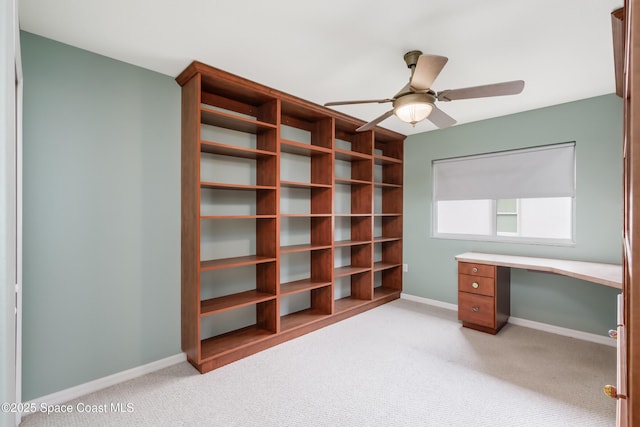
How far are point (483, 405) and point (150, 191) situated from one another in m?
2.91

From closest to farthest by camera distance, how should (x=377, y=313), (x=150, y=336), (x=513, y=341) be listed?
(x=150, y=336) < (x=513, y=341) < (x=377, y=313)

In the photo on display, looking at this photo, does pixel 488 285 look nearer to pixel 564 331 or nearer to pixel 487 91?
pixel 564 331

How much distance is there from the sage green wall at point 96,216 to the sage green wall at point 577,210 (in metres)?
3.33

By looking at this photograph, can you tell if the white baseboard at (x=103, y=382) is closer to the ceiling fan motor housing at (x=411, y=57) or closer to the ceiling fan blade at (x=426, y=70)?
the ceiling fan blade at (x=426, y=70)

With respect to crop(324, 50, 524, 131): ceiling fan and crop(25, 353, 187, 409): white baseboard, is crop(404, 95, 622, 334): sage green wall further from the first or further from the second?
crop(25, 353, 187, 409): white baseboard

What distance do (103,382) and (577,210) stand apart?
178 inches

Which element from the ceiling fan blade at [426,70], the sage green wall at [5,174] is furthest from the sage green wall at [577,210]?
the sage green wall at [5,174]

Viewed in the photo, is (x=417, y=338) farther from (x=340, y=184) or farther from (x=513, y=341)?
(x=340, y=184)

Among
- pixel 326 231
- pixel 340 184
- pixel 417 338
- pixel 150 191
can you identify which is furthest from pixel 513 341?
pixel 150 191

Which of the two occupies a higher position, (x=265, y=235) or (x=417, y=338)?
(x=265, y=235)

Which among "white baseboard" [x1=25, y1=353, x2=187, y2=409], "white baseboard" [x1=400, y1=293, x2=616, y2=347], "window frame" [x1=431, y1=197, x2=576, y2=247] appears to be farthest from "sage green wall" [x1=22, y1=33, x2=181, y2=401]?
"white baseboard" [x1=400, y1=293, x2=616, y2=347]

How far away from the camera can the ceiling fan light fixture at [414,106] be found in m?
2.03

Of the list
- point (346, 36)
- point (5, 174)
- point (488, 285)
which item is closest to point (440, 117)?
point (346, 36)

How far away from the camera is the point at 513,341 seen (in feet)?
9.72
